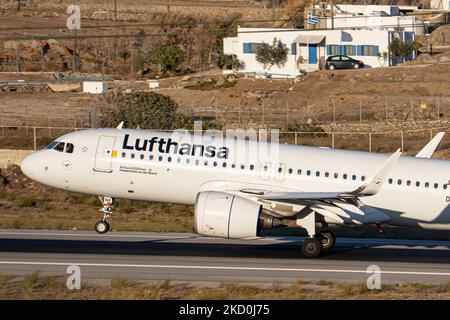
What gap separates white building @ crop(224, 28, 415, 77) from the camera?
101625 mm

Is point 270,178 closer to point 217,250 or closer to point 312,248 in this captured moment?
point 312,248

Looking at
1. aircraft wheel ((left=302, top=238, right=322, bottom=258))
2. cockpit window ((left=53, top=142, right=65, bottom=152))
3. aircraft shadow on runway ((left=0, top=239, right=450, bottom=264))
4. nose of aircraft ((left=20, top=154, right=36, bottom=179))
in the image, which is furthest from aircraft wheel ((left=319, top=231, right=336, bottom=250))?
nose of aircraft ((left=20, top=154, right=36, bottom=179))

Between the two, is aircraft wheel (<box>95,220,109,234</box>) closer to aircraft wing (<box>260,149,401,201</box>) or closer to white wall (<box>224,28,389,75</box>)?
aircraft wing (<box>260,149,401,201</box>)

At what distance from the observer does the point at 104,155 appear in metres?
33.7

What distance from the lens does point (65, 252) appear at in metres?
32.1

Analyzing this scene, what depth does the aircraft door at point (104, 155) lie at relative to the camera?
33.6 metres

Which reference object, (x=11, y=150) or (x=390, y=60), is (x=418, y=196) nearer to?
(x=11, y=150)

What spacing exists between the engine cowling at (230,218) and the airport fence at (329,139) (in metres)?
25.5

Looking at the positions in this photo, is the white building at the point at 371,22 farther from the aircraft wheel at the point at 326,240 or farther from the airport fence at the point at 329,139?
the aircraft wheel at the point at 326,240

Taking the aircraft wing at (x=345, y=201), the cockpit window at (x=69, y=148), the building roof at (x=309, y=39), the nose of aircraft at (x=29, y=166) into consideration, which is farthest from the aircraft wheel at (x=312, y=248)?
the building roof at (x=309, y=39)

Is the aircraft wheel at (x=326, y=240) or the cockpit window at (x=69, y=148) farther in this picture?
the cockpit window at (x=69, y=148)

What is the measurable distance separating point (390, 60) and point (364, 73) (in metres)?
9.63

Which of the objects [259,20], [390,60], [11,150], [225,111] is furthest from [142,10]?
[11,150]

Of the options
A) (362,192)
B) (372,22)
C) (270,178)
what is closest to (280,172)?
(270,178)
